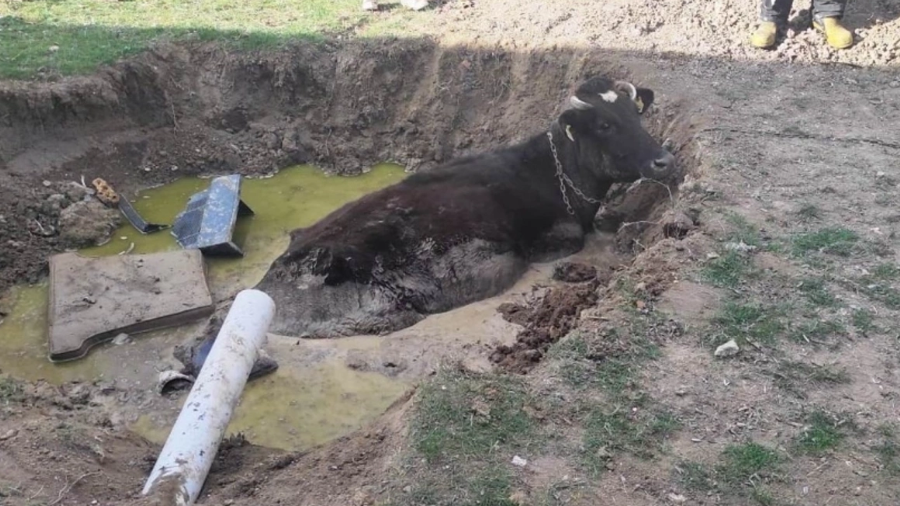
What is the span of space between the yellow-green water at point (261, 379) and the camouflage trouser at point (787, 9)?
5.69 meters

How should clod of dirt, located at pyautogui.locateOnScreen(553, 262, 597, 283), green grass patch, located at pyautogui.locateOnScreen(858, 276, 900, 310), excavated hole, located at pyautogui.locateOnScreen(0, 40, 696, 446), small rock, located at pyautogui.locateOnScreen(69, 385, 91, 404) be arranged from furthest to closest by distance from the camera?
excavated hole, located at pyautogui.locateOnScreen(0, 40, 696, 446) → clod of dirt, located at pyautogui.locateOnScreen(553, 262, 597, 283) → small rock, located at pyautogui.locateOnScreen(69, 385, 91, 404) → green grass patch, located at pyautogui.locateOnScreen(858, 276, 900, 310)

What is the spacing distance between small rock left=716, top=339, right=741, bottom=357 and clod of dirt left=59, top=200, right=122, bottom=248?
259 inches

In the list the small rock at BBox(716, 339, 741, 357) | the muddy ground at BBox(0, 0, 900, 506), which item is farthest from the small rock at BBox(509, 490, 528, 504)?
the small rock at BBox(716, 339, 741, 357)

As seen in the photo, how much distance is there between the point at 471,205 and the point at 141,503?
14.4 feet

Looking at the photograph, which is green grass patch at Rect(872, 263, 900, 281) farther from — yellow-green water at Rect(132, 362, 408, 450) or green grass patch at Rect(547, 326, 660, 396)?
yellow-green water at Rect(132, 362, 408, 450)

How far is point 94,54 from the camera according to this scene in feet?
33.4

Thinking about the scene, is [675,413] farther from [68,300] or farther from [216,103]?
[216,103]

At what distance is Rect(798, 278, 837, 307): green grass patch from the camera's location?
545 centimetres

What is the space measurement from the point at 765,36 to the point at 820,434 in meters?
7.02

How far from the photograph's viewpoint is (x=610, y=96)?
7.96 m

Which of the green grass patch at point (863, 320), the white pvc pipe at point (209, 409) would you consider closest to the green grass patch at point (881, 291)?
the green grass patch at point (863, 320)

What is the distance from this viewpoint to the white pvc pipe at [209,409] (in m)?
4.21

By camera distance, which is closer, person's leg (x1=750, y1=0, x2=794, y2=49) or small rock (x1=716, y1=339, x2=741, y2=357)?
small rock (x1=716, y1=339, x2=741, y2=357)

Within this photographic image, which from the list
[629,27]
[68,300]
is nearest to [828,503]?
[68,300]
